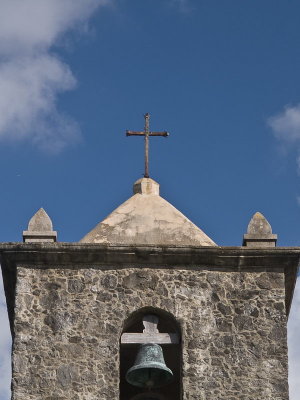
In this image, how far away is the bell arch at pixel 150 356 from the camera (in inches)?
1038

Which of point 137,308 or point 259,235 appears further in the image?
point 259,235

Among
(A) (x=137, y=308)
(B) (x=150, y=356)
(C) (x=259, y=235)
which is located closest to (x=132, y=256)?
(A) (x=137, y=308)

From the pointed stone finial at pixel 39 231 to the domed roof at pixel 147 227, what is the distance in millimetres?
520

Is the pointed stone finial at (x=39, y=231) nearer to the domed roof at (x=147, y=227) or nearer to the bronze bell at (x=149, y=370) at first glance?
the domed roof at (x=147, y=227)

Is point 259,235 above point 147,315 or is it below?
above

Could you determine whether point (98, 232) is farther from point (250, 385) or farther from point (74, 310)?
point (250, 385)

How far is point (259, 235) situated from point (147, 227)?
160cm

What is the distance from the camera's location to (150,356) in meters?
26.3

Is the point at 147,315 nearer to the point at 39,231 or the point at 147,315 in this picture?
the point at 147,315

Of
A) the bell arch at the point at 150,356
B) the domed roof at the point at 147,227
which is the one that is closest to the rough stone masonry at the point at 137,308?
the bell arch at the point at 150,356

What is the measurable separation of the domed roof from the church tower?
32 millimetres

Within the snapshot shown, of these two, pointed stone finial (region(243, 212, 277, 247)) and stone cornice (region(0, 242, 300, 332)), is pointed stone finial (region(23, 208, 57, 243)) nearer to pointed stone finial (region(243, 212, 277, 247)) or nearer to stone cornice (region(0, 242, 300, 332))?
stone cornice (region(0, 242, 300, 332))

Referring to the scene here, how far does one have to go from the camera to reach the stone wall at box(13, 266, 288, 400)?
86.0 feet

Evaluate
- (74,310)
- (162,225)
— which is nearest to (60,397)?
(74,310)
